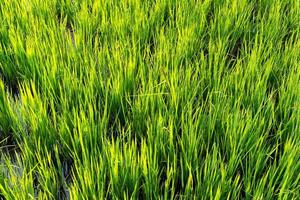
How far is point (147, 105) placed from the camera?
131 centimetres

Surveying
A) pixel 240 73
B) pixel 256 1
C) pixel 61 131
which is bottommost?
pixel 61 131

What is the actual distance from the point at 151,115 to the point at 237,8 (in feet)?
2.54

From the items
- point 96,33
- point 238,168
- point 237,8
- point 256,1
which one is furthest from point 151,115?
point 256,1

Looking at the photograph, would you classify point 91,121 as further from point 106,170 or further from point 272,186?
point 272,186

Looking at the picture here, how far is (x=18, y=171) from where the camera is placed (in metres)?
1.24

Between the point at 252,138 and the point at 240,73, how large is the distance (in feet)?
0.92

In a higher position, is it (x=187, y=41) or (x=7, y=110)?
(x=187, y=41)

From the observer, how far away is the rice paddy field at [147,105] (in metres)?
1.12

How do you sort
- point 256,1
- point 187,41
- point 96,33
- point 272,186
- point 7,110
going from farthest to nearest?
1. point 256,1
2. point 96,33
3. point 187,41
4. point 7,110
5. point 272,186

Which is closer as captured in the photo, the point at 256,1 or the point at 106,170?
the point at 106,170

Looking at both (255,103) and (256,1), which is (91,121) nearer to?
(255,103)

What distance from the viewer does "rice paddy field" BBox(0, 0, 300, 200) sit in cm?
112

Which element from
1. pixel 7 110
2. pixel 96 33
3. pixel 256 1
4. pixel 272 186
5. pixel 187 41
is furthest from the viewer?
pixel 256 1

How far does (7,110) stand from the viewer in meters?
1.37
